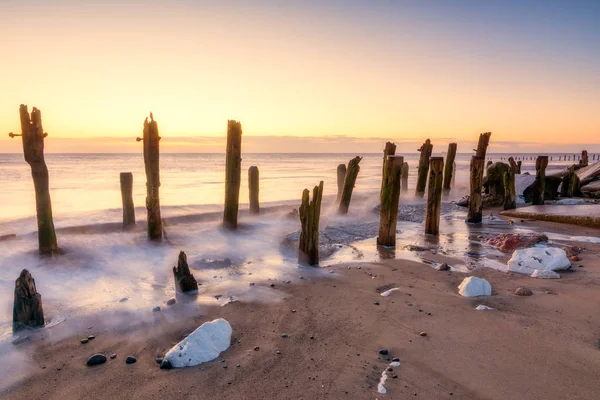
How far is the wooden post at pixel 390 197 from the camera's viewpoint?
856 cm

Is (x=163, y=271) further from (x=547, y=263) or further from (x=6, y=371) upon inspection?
(x=547, y=263)

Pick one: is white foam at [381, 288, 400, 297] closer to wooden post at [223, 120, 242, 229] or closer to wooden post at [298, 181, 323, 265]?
wooden post at [298, 181, 323, 265]

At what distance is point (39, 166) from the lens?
27.4 ft

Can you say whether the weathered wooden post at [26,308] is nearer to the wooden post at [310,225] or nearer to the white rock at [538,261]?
the wooden post at [310,225]

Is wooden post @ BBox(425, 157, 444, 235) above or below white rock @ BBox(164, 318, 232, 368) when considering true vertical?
above

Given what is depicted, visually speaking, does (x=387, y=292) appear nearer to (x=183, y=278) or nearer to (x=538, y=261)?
(x=538, y=261)

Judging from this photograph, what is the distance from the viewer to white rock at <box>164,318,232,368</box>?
388cm

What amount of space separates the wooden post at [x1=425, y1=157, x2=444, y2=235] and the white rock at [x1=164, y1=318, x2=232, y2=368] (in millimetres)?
7016

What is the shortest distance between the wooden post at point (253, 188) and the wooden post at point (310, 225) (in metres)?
7.03

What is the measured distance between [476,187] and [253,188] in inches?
297

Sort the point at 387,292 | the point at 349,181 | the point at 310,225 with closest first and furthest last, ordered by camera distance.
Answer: the point at 387,292, the point at 310,225, the point at 349,181

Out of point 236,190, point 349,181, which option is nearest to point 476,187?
point 349,181

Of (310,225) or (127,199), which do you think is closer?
(310,225)

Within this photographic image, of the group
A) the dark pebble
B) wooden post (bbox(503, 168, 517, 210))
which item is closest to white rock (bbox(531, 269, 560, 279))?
the dark pebble
